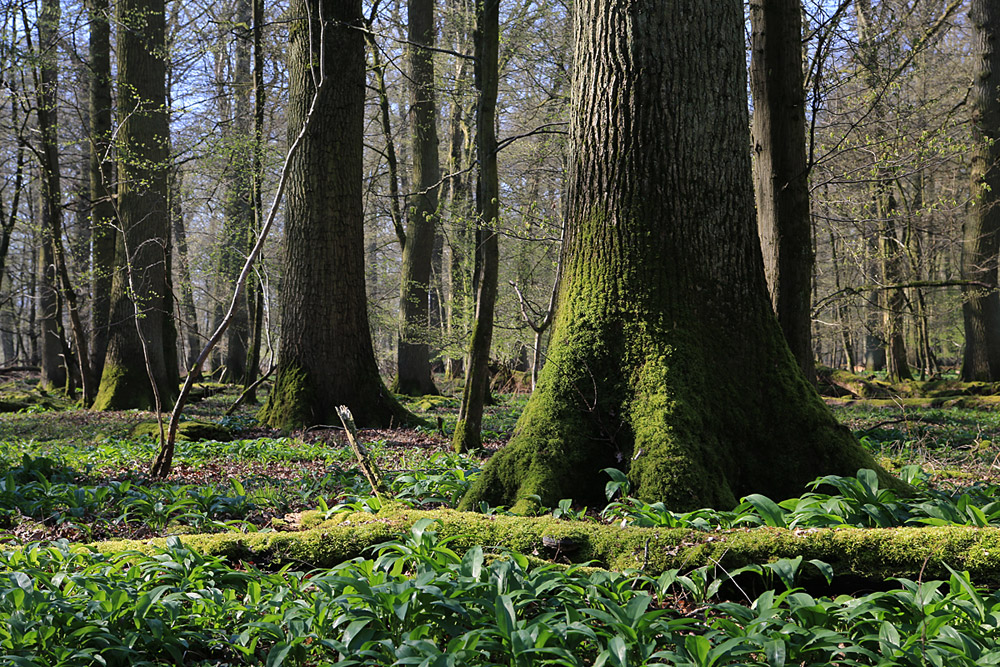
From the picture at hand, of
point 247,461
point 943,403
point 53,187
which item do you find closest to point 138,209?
point 53,187

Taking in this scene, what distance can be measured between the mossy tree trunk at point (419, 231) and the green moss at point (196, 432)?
22.0ft

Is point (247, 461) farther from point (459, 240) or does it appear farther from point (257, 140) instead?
point (459, 240)

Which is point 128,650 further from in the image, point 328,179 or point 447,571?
point 328,179

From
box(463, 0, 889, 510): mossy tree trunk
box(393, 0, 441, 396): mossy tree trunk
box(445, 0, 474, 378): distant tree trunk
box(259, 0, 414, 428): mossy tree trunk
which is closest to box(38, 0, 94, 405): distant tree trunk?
box(259, 0, 414, 428): mossy tree trunk

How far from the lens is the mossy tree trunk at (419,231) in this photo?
14.9m

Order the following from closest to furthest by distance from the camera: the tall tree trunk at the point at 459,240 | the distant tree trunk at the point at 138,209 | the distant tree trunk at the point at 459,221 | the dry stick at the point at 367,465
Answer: the dry stick at the point at 367,465 < the distant tree trunk at the point at 138,209 < the tall tree trunk at the point at 459,240 < the distant tree trunk at the point at 459,221

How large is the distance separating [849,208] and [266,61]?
39.6ft

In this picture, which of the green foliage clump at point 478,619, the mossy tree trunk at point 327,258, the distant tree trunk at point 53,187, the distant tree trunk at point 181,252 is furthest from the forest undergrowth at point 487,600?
the distant tree trunk at point 53,187

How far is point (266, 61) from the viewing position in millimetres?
14953

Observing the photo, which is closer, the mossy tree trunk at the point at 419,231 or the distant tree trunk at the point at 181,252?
the distant tree trunk at the point at 181,252

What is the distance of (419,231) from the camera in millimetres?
15453

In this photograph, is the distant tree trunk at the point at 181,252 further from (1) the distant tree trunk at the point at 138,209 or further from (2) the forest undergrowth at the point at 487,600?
(2) the forest undergrowth at the point at 487,600

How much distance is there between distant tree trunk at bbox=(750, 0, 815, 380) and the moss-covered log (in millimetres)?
3907

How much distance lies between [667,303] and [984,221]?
14.0 metres
